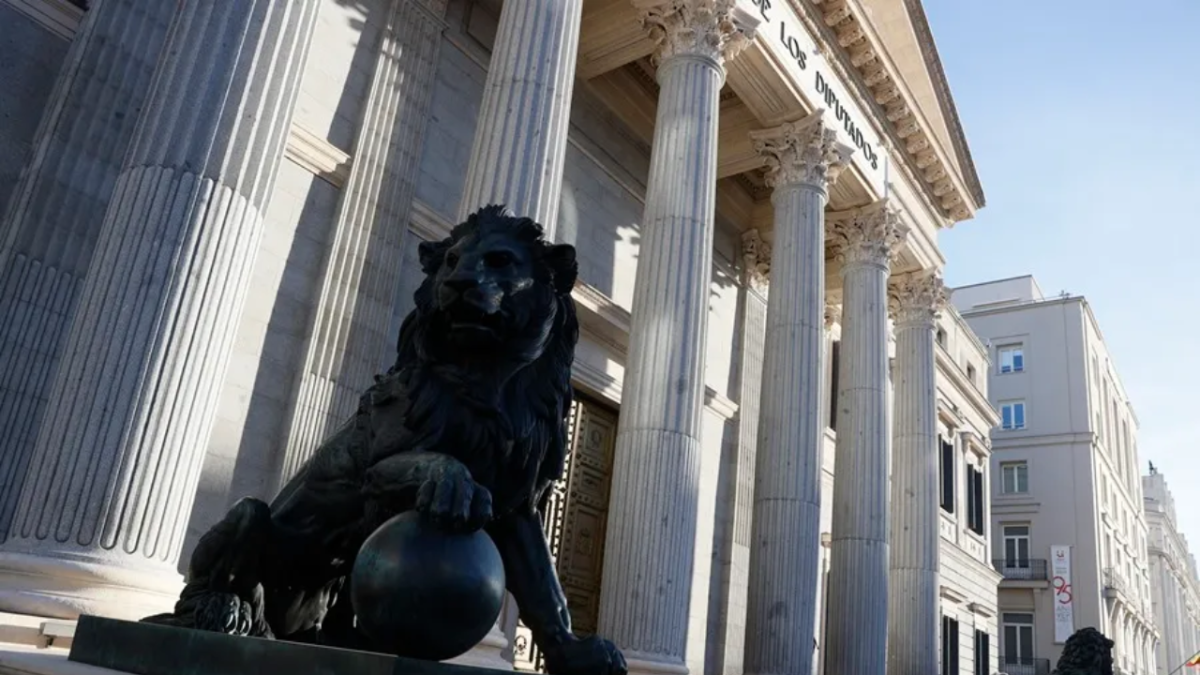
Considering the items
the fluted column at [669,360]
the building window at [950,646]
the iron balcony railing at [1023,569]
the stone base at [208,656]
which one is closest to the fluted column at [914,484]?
the building window at [950,646]

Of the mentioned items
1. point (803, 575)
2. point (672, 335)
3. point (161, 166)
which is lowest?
point (803, 575)

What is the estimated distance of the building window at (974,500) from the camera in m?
27.4

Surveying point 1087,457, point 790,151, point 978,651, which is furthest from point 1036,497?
point 790,151

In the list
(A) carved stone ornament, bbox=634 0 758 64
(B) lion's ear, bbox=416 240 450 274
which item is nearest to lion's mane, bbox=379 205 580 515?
(B) lion's ear, bbox=416 240 450 274

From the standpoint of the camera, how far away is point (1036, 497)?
125 ft

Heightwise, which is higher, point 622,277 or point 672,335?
point 622,277

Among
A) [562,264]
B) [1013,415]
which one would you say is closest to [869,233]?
[562,264]

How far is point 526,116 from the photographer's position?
29.1ft

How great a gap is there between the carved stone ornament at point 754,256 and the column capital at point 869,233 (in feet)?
5.49

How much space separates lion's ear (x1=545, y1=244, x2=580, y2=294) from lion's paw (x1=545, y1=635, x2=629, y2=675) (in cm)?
112

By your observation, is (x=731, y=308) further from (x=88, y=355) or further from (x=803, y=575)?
(x=88, y=355)

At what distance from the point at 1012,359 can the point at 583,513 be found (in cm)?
3400

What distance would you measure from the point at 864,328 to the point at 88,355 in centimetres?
1283

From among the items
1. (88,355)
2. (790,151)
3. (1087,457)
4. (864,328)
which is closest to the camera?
(88,355)
